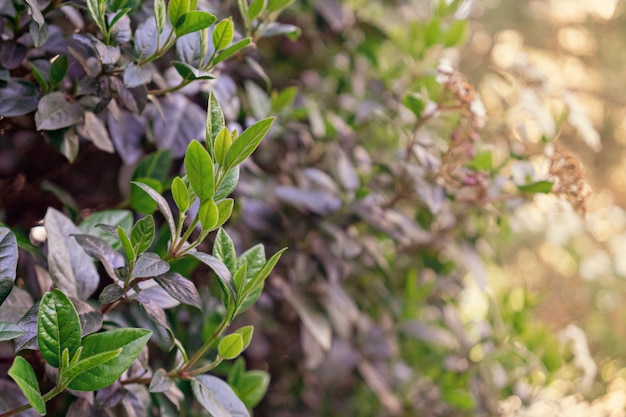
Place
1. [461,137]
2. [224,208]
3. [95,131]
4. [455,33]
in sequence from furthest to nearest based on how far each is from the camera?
1. [455,33]
2. [461,137]
3. [95,131]
4. [224,208]

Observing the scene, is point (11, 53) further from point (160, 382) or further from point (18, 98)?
point (160, 382)

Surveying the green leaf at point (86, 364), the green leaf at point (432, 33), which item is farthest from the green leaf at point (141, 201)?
the green leaf at point (432, 33)

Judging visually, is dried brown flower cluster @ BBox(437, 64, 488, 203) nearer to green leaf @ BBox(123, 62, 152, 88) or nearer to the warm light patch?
green leaf @ BBox(123, 62, 152, 88)

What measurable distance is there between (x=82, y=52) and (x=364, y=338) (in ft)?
2.65

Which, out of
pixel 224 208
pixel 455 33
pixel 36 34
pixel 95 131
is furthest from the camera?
pixel 455 33

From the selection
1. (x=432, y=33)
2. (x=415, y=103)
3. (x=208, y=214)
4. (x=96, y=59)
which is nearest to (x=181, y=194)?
(x=208, y=214)

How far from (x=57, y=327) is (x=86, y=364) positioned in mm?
45

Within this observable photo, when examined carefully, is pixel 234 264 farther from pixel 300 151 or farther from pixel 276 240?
pixel 300 151

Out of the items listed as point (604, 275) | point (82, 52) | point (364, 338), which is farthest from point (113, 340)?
point (604, 275)

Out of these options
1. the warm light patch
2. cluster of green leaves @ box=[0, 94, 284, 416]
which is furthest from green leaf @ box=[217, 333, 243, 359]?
the warm light patch

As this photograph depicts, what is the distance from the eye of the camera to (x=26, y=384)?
0.47m

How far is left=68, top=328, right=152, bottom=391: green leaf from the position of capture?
0.52 meters

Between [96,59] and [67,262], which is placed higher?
[96,59]

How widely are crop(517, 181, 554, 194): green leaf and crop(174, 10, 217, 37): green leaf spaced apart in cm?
55
